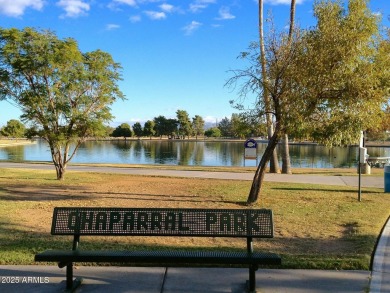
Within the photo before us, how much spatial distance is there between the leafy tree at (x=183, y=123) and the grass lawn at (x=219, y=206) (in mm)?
114185

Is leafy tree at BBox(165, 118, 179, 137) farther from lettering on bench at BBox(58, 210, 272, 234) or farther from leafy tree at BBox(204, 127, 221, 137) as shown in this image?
lettering on bench at BBox(58, 210, 272, 234)

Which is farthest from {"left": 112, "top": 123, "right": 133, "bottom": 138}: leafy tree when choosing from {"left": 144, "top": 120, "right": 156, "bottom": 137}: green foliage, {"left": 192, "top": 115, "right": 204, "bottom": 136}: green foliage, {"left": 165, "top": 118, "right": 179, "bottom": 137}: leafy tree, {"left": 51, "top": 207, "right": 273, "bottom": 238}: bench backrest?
{"left": 51, "top": 207, "right": 273, "bottom": 238}: bench backrest

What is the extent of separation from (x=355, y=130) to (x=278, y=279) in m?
5.80

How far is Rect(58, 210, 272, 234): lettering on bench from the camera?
4949 mm

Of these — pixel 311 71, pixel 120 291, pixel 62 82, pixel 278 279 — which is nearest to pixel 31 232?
pixel 120 291

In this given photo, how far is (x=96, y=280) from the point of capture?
4.78m

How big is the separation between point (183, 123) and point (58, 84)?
379ft

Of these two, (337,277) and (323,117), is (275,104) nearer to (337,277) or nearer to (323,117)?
(323,117)

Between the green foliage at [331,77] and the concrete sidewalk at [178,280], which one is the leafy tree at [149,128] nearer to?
the green foliage at [331,77]

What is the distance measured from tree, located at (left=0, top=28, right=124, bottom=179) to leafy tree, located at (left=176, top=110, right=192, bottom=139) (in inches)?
4479

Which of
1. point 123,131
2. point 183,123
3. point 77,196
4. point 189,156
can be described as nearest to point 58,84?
point 77,196

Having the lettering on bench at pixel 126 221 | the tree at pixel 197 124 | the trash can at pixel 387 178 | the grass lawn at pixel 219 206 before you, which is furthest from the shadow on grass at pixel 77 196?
the tree at pixel 197 124

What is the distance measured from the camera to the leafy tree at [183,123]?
131 metres

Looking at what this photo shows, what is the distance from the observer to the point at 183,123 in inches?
5172
